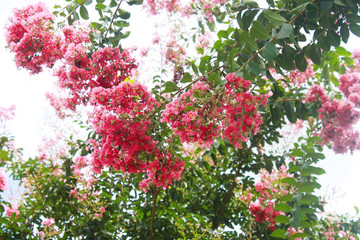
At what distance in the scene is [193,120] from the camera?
4.83 feet

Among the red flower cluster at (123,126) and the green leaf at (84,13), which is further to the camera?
the green leaf at (84,13)

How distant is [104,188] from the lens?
2984 mm

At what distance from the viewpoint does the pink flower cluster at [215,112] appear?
55.0 inches

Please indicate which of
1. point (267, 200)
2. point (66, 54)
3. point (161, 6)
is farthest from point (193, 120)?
point (161, 6)

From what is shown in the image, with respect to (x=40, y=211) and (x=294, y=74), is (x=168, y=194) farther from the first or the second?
(x=294, y=74)

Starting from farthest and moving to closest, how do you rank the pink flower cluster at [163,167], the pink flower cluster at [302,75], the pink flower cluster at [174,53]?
1. the pink flower cluster at [174,53]
2. the pink flower cluster at [302,75]
3. the pink flower cluster at [163,167]

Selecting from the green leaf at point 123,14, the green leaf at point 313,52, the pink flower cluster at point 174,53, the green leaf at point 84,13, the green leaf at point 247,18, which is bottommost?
the green leaf at point 313,52

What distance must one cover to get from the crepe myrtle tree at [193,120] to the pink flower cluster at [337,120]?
1 cm

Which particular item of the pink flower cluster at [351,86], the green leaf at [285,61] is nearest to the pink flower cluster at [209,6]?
the pink flower cluster at [351,86]

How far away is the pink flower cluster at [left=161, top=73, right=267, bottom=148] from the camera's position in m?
1.40

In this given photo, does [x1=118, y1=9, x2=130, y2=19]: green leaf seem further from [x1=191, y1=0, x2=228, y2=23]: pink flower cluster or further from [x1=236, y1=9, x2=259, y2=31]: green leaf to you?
[x1=191, y1=0, x2=228, y2=23]: pink flower cluster

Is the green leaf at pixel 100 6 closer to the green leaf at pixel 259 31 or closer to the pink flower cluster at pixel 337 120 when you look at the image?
the green leaf at pixel 259 31

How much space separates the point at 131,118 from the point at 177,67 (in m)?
2.23

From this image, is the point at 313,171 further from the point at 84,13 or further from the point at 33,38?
the point at 33,38
